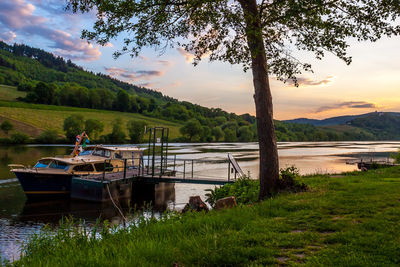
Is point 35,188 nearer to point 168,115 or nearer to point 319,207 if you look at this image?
point 319,207

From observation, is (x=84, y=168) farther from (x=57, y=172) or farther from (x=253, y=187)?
(x=253, y=187)

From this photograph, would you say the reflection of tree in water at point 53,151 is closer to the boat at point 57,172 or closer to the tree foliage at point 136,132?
the boat at point 57,172

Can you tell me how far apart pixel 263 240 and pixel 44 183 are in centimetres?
1937

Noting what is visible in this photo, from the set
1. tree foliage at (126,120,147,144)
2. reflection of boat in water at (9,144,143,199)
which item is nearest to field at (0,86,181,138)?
tree foliage at (126,120,147,144)

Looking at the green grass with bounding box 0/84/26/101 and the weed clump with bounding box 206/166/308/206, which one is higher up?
the green grass with bounding box 0/84/26/101

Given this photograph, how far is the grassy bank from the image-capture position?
444 cm

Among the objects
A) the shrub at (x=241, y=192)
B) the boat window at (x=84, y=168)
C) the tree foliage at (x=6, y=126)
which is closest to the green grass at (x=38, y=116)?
the tree foliage at (x=6, y=126)

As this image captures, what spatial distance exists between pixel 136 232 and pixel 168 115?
16434cm

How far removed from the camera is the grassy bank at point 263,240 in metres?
4.44

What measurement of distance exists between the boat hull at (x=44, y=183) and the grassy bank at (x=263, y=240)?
15.0 m

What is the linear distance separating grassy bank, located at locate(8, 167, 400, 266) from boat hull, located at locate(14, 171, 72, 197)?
15022 millimetres

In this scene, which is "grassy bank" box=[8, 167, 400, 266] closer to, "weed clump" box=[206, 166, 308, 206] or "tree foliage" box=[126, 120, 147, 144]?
"weed clump" box=[206, 166, 308, 206]

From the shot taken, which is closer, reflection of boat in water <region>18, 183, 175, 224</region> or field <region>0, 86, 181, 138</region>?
reflection of boat in water <region>18, 183, 175, 224</region>

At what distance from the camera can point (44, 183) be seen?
68.2ft
